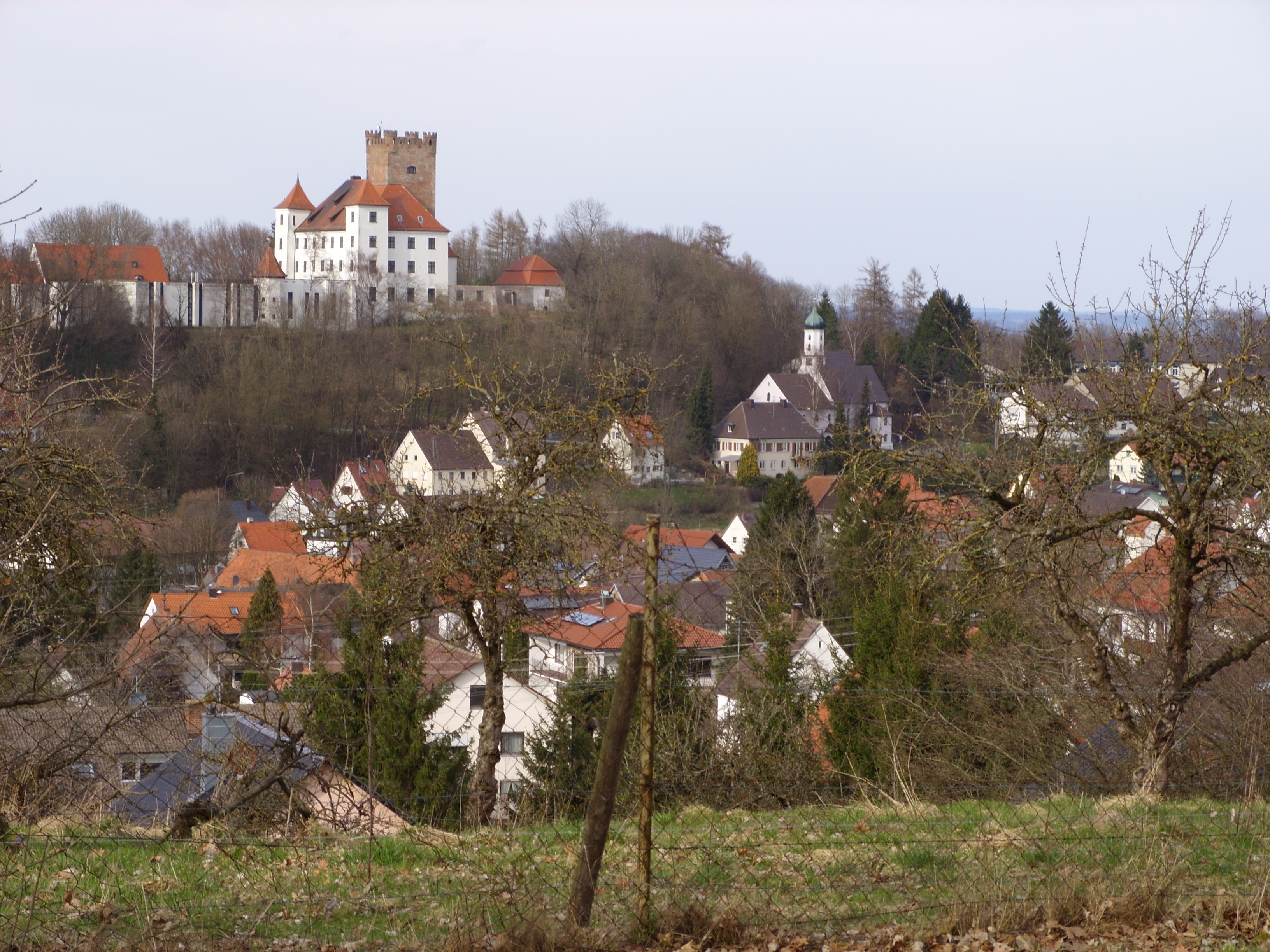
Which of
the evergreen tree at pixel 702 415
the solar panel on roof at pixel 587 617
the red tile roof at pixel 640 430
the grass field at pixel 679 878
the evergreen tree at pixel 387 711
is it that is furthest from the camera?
the evergreen tree at pixel 702 415

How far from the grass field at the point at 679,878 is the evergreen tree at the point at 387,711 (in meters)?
2.14

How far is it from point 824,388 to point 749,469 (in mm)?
14205

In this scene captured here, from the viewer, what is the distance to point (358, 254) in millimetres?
72812

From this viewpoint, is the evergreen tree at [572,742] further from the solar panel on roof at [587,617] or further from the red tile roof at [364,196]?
the red tile roof at [364,196]

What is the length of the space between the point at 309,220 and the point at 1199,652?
72.0m

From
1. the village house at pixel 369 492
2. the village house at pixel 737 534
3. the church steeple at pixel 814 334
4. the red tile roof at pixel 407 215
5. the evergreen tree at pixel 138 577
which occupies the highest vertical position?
the red tile roof at pixel 407 215

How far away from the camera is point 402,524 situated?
800cm

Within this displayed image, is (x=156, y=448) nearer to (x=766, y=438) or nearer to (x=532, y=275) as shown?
(x=766, y=438)

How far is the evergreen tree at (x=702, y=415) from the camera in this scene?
61.4 meters

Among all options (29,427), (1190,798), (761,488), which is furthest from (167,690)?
(761,488)

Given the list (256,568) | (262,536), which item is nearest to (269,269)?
(262,536)

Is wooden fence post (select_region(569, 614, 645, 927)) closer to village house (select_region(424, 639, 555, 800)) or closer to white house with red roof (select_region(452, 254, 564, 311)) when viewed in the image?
village house (select_region(424, 639, 555, 800))

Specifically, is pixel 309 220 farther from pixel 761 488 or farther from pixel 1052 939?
pixel 1052 939

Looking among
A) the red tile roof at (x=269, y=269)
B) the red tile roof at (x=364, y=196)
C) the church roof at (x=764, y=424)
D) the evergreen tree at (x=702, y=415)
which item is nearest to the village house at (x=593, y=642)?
the evergreen tree at (x=702, y=415)
